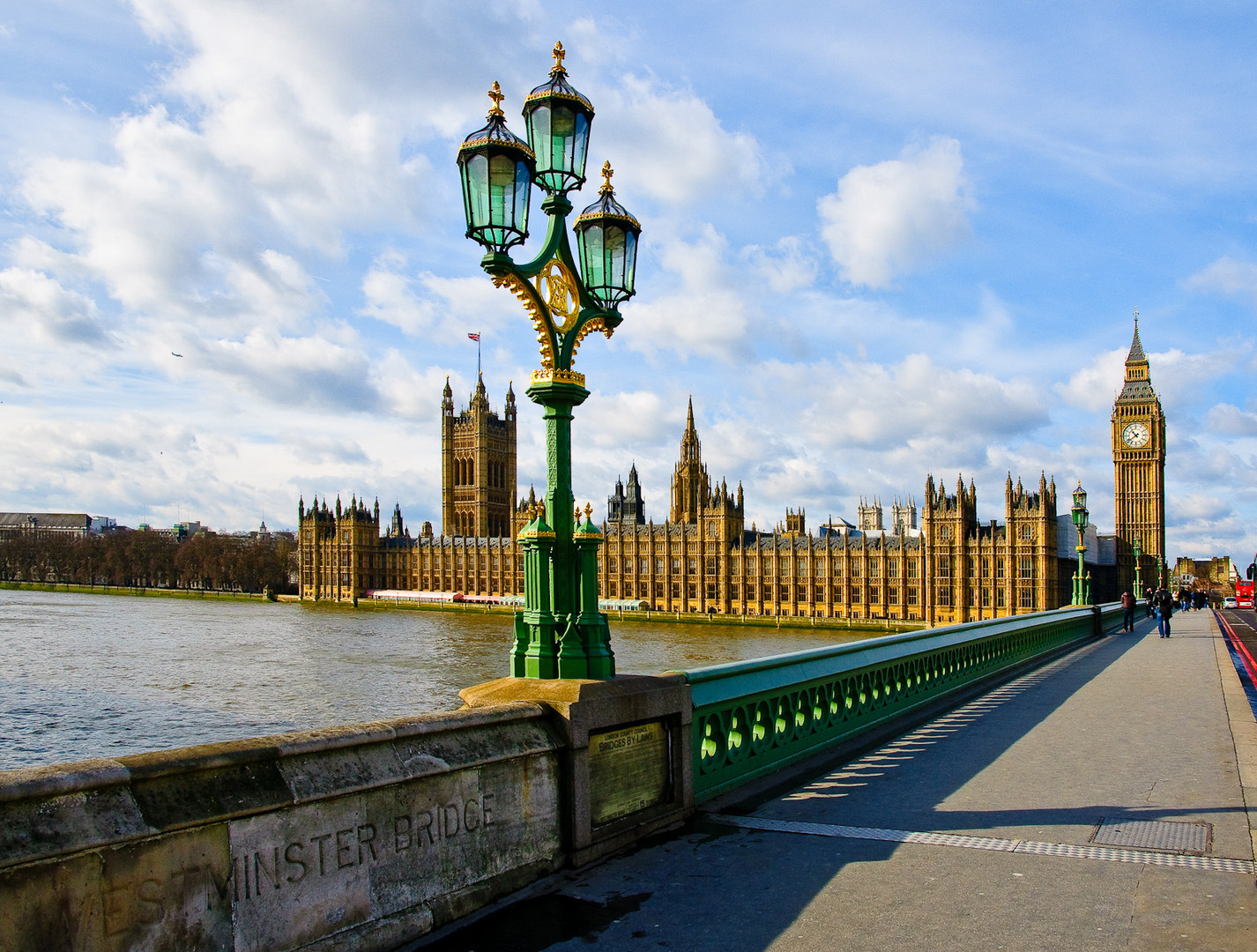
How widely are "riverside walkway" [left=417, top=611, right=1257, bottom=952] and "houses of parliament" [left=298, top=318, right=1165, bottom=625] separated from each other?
226 feet

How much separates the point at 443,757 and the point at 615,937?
1.34 metres

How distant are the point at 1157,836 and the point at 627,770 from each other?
382cm

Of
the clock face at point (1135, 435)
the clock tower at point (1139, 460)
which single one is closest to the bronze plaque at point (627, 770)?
the clock tower at point (1139, 460)

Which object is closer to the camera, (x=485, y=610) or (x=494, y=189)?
(x=494, y=189)

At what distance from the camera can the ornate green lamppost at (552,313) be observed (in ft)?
23.9

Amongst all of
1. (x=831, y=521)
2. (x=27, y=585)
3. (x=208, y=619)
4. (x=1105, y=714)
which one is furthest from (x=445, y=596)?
(x=1105, y=714)

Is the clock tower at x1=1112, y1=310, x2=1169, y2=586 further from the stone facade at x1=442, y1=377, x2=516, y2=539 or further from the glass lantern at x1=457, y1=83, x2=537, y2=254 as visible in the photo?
the glass lantern at x1=457, y1=83, x2=537, y2=254

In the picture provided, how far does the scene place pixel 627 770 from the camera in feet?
22.6

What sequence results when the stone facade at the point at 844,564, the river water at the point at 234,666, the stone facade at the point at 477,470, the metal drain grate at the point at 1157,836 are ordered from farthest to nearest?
the stone facade at the point at 477,470 → the stone facade at the point at 844,564 → the river water at the point at 234,666 → the metal drain grate at the point at 1157,836

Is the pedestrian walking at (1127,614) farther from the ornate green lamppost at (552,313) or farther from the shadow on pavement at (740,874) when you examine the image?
the ornate green lamppost at (552,313)

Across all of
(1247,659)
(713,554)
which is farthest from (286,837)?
(713,554)

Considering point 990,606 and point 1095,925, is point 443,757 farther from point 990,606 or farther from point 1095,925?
point 990,606

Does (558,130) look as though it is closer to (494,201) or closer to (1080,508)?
(494,201)

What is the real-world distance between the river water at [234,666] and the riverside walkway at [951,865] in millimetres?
7034
